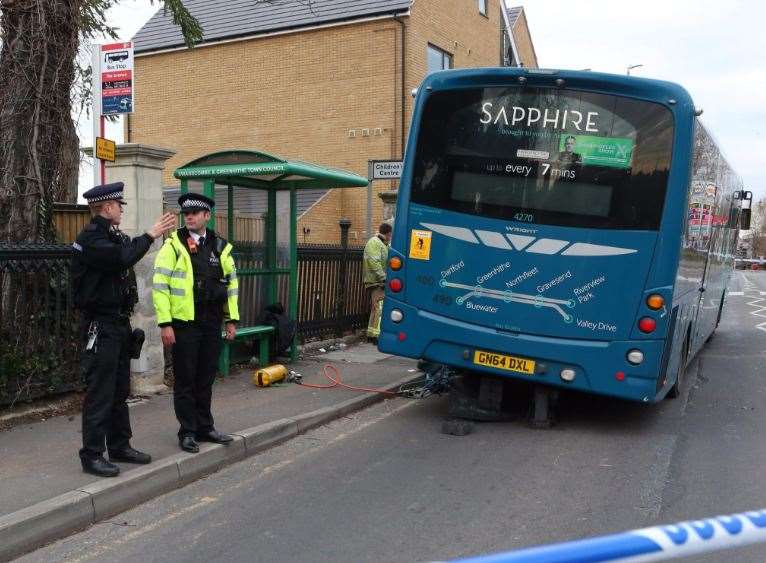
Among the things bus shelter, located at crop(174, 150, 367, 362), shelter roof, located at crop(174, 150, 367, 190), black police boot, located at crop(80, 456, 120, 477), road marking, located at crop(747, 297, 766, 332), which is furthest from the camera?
road marking, located at crop(747, 297, 766, 332)

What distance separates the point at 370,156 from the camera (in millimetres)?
20141

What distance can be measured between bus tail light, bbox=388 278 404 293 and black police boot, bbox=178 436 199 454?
2488 millimetres

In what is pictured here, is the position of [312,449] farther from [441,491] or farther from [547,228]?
[547,228]

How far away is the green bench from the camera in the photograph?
28.5 ft

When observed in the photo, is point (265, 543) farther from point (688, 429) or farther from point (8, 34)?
point (8, 34)

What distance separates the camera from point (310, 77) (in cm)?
2108

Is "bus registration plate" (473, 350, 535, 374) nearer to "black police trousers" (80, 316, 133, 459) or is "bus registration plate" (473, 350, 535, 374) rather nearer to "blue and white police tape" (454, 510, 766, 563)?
"black police trousers" (80, 316, 133, 459)

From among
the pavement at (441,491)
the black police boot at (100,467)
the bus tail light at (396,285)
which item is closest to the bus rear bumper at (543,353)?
the bus tail light at (396,285)

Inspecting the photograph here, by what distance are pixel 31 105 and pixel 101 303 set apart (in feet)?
11.9

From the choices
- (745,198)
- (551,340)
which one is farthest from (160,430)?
(745,198)

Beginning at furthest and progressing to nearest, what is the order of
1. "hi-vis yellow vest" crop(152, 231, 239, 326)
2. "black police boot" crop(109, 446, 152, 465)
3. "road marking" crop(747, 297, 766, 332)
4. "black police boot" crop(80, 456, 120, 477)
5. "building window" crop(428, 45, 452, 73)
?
"building window" crop(428, 45, 452, 73) → "road marking" crop(747, 297, 766, 332) → "hi-vis yellow vest" crop(152, 231, 239, 326) → "black police boot" crop(109, 446, 152, 465) → "black police boot" crop(80, 456, 120, 477)

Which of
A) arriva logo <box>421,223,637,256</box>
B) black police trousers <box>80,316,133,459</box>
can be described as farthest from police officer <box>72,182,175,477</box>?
arriva logo <box>421,223,637,256</box>

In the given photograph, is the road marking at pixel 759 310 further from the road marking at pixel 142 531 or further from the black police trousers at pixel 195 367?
the road marking at pixel 142 531

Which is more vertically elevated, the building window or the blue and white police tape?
the building window
